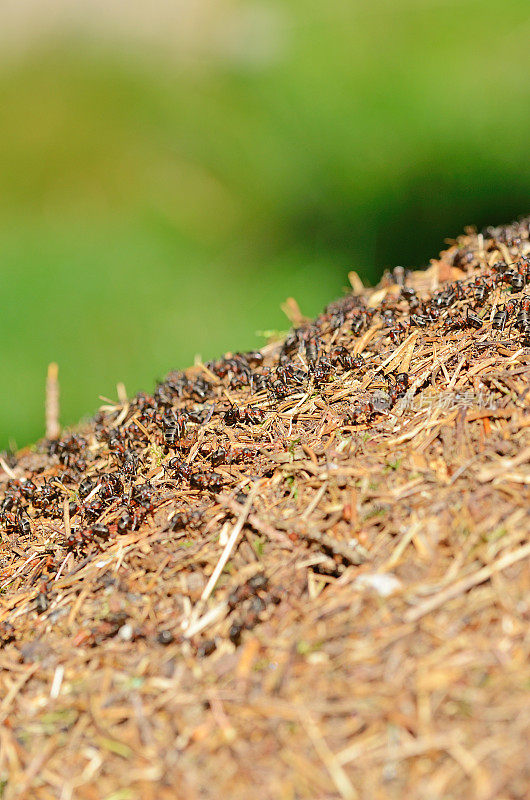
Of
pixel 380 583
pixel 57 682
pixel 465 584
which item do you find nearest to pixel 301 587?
pixel 380 583

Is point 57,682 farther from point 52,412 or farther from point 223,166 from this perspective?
point 223,166

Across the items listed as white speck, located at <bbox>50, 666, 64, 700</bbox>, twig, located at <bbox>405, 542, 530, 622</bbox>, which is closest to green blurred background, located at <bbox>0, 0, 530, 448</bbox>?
white speck, located at <bbox>50, 666, 64, 700</bbox>

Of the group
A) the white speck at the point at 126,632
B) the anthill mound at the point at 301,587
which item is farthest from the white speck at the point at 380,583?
the white speck at the point at 126,632

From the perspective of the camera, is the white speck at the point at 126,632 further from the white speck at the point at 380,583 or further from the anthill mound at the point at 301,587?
the white speck at the point at 380,583

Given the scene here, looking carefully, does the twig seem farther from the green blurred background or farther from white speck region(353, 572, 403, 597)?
the green blurred background

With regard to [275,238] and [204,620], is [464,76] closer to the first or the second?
[275,238]
